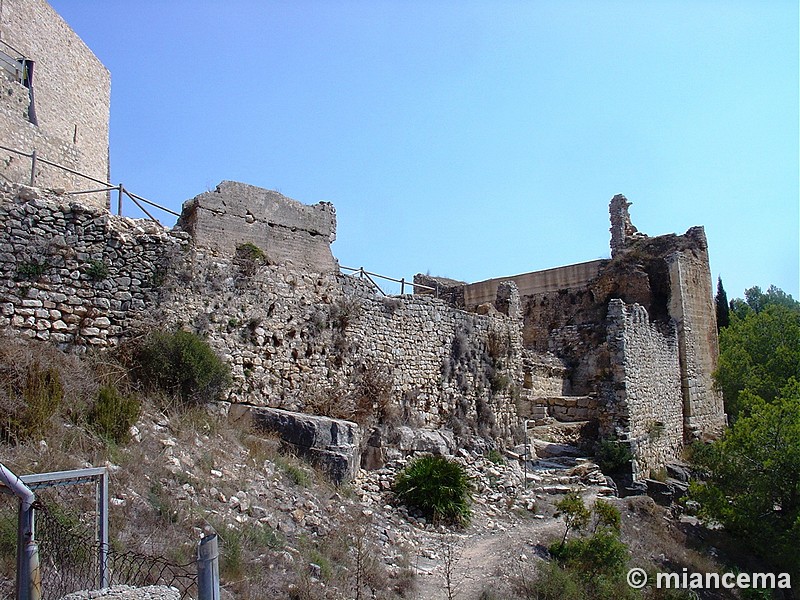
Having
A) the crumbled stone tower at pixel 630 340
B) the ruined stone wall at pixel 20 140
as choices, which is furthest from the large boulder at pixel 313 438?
the ruined stone wall at pixel 20 140

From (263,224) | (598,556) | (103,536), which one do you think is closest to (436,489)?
(598,556)

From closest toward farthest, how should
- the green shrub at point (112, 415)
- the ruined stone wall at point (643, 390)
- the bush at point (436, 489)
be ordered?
the green shrub at point (112, 415) → the bush at point (436, 489) → the ruined stone wall at point (643, 390)

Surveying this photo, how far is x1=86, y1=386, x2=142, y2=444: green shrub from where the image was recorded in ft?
28.2

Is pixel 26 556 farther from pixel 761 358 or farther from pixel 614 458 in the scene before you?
pixel 761 358

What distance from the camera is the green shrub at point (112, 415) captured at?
28.2 ft

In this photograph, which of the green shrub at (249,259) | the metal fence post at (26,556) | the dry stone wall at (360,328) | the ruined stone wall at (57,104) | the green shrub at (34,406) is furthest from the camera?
the ruined stone wall at (57,104)

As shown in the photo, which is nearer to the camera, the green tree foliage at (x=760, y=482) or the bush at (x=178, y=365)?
the bush at (x=178, y=365)

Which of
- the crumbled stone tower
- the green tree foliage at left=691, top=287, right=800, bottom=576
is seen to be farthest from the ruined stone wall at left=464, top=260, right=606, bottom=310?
the green tree foliage at left=691, top=287, right=800, bottom=576

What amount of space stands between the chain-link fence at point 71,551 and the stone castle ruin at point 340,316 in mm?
3969

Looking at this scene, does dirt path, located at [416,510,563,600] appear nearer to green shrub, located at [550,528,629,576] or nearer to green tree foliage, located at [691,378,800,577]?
green shrub, located at [550,528,629,576]

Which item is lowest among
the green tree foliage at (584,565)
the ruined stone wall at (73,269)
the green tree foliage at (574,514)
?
the green tree foliage at (584,565)

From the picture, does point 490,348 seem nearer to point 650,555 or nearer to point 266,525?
point 650,555

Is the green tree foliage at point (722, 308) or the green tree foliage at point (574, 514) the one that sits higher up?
the green tree foliage at point (722, 308)

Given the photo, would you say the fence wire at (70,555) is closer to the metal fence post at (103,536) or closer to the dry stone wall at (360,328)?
the metal fence post at (103,536)
